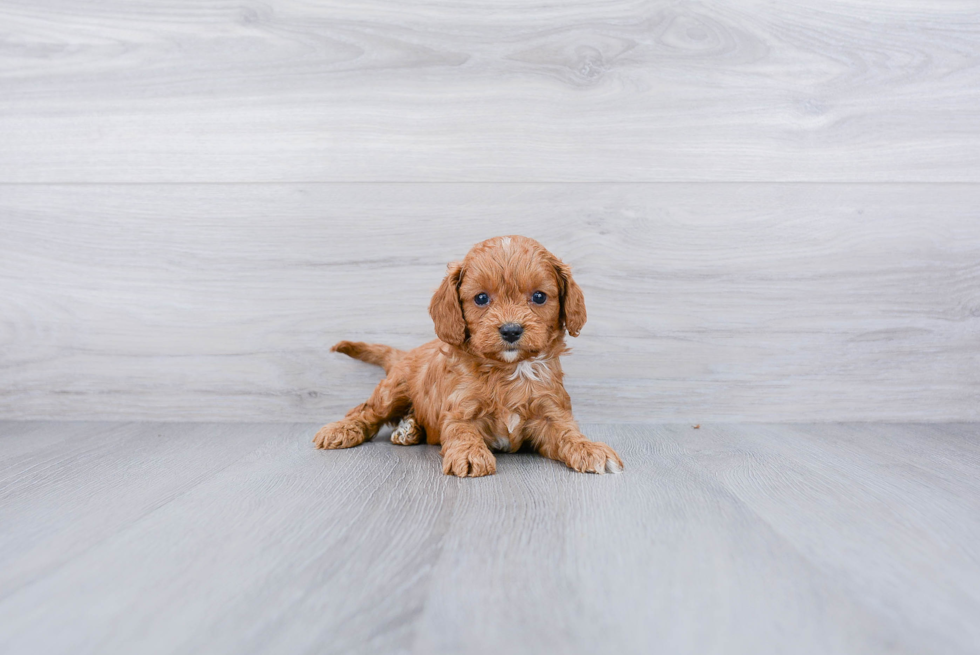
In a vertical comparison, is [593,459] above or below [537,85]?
below

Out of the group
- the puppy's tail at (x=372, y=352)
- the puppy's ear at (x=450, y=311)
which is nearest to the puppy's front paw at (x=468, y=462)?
the puppy's ear at (x=450, y=311)

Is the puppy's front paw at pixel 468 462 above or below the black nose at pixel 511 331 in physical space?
below

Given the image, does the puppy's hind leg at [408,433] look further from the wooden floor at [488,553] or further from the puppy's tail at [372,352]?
the puppy's tail at [372,352]

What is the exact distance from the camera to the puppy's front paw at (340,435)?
161 cm

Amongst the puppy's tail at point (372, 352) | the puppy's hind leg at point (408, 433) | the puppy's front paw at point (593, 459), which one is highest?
the puppy's tail at point (372, 352)

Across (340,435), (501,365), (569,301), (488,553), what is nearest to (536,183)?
(569,301)

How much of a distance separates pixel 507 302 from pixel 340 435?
24.1 inches

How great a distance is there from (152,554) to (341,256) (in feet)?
3.83

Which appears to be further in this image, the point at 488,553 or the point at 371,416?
the point at 371,416

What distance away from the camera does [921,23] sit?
188 centimetres

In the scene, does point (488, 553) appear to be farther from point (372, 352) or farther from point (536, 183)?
point (536, 183)

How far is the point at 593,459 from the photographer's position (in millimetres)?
1353

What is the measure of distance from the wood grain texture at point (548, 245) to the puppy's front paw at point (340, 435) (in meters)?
0.31

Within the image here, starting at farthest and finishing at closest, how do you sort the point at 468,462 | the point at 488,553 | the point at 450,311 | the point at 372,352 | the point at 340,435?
the point at 372,352 → the point at 340,435 → the point at 450,311 → the point at 468,462 → the point at 488,553
